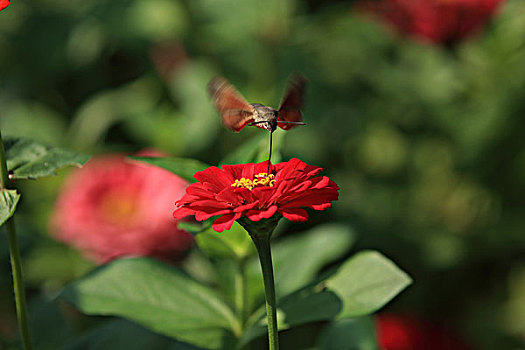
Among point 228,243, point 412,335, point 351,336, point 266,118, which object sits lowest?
point 412,335

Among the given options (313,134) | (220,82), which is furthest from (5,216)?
(313,134)

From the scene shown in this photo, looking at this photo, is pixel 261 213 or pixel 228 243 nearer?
pixel 261 213

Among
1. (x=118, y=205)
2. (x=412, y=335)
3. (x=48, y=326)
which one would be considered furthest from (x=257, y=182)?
(x=118, y=205)

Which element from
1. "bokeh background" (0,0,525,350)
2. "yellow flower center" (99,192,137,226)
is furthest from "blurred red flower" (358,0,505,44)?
"yellow flower center" (99,192,137,226)

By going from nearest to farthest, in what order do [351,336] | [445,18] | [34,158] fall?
[34,158]
[351,336]
[445,18]

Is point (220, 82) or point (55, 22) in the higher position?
point (55, 22)

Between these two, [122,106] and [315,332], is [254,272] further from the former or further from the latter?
[122,106]

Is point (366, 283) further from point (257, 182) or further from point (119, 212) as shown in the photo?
point (119, 212)
